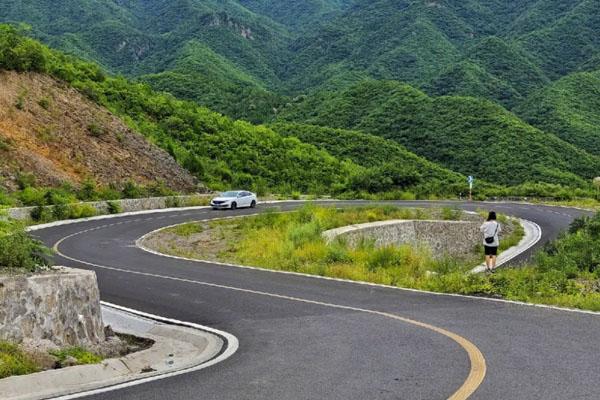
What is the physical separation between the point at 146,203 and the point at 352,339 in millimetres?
31017

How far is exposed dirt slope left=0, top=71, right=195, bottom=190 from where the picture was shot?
36.9 meters

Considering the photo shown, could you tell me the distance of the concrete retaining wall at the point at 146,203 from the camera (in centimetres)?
3211

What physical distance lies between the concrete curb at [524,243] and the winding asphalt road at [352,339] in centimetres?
1098

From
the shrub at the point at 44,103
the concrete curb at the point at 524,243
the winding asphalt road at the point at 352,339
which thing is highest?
the shrub at the point at 44,103

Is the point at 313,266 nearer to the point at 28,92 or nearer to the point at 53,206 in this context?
the point at 53,206

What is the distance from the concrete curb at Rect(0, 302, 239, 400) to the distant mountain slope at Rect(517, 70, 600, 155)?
86.5m

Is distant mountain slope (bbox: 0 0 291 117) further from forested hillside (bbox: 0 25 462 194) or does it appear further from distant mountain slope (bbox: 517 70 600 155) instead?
forested hillside (bbox: 0 25 462 194)

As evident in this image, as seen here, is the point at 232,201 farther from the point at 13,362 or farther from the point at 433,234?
the point at 13,362

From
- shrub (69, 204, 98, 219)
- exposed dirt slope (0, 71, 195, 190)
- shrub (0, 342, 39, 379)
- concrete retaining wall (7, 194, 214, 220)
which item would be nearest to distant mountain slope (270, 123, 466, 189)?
exposed dirt slope (0, 71, 195, 190)

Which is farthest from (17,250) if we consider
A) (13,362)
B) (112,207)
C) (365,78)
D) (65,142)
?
(365,78)

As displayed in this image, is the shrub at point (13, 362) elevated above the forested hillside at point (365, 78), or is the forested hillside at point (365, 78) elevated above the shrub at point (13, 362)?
the forested hillside at point (365, 78)

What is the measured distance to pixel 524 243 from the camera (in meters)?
28.5

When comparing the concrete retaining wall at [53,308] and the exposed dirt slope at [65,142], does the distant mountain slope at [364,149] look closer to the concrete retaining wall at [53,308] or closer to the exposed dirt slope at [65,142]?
the exposed dirt slope at [65,142]

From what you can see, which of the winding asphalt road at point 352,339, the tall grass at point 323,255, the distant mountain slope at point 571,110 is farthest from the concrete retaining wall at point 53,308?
the distant mountain slope at point 571,110
